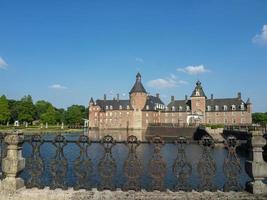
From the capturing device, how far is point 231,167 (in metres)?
6.11

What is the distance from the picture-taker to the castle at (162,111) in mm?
75125

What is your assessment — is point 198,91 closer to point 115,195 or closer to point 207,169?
point 207,169

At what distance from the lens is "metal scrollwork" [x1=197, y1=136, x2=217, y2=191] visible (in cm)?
601

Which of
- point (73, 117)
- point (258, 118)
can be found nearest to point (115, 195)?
point (73, 117)

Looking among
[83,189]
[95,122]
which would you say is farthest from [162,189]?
[95,122]

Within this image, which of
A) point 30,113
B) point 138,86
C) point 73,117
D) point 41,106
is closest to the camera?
point 30,113

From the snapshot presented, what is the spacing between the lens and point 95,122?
303ft

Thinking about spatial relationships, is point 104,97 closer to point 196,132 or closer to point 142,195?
point 196,132

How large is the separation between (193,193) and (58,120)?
9444 centimetres

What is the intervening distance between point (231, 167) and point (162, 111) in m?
80.9

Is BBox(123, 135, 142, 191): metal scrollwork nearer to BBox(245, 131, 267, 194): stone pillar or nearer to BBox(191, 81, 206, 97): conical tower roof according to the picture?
BBox(245, 131, 267, 194): stone pillar

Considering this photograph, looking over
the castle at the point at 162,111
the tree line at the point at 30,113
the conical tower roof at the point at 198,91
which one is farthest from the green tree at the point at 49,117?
the conical tower roof at the point at 198,91

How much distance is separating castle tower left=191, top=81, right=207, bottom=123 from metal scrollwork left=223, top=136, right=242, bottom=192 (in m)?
71.3

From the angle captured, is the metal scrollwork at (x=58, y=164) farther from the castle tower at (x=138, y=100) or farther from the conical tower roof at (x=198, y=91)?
the castle tower at (x=138, y=100)
